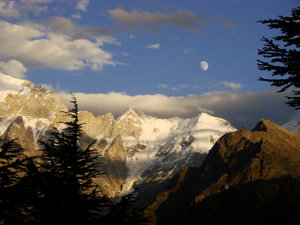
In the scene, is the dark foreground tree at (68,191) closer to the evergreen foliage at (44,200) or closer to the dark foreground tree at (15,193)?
the evergreen foliage at (44,200)

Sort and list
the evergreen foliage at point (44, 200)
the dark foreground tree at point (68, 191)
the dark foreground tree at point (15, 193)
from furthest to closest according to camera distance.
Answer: the dark foreground tree at point (68, 191), the evergreen foliage at point (44, 200), the dark foreground tree at point (15, 193)

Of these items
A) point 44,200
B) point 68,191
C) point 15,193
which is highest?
point 15,193

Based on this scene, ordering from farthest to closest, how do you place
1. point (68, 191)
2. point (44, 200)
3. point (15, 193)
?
point (68, 191) < point (44, 200) < point (15, 193)

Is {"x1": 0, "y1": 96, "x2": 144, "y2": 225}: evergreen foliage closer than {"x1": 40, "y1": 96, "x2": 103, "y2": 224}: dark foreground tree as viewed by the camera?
Yes

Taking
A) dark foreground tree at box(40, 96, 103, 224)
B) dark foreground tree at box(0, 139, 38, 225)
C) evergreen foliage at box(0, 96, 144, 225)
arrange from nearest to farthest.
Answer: dark foreground tree at box(0, 139, 38, 225)
evergreen foliage at box(0, 96, 144, 225)
dark foreground tree at box(40, 96, 103, 224)

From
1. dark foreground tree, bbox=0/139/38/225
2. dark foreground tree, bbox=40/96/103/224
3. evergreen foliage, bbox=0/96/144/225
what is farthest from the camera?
dark foreground tree, bbox=40/96/103/224

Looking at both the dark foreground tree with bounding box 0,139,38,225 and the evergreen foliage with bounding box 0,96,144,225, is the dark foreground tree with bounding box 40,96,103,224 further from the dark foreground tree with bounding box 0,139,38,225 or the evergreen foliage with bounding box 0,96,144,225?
the dark foreground tree with bounding box 0,139,38,225

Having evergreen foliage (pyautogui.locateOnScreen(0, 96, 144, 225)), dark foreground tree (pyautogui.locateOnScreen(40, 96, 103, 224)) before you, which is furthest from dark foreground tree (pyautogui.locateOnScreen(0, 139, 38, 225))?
dark foreground tree (pyautogui.locateOnScreen(40, 96, 103, 224))

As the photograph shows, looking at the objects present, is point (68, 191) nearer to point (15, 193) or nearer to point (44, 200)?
point (44, 200)

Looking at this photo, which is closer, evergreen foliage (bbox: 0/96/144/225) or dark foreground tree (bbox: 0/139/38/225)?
dark foreground tree (bbox: 0/139/38/225)

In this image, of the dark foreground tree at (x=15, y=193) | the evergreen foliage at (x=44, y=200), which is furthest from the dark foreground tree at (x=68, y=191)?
the dark foreground tree at (x=15, y=193)

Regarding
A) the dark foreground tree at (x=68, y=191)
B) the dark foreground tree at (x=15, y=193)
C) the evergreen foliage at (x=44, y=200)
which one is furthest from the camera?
the dark foreground tree at (x=68, y=191)

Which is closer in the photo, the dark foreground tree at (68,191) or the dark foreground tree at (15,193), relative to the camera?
the dark foreground tree at (15,193)

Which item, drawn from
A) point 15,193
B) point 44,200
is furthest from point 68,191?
point 15,193
